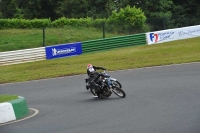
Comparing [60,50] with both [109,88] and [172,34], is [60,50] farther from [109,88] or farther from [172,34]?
[109,88]

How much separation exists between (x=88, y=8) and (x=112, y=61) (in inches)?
1258

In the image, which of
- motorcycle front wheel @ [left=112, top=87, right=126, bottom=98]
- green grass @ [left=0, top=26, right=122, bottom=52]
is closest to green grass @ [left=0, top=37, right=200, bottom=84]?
green grass @ [left=0, top=26, right=122, bottom=52]

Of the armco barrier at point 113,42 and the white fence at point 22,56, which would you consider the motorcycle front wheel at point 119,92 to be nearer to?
the white fence at point 22,56

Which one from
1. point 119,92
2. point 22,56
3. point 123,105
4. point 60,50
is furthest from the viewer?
point 60,50

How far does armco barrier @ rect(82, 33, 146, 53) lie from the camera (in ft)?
108

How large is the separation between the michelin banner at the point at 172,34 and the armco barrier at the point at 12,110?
23.0 metres

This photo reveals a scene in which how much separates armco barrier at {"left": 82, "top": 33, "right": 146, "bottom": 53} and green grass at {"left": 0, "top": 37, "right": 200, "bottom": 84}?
0.46 m

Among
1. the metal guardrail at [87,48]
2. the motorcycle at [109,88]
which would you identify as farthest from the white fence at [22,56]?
the motorcycle at [109,88]

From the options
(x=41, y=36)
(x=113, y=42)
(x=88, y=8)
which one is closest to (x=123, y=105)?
(x=113, y=42)

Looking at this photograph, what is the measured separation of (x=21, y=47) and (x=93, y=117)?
80.7ft

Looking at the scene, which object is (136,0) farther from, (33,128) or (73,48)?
(33,128)

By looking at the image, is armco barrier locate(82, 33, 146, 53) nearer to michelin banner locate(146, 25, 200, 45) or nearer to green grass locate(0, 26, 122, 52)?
michelin banner locate(146, 25, 200, 45)

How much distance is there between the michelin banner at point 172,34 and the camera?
3525 cm

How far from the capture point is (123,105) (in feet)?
44.2
